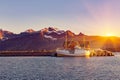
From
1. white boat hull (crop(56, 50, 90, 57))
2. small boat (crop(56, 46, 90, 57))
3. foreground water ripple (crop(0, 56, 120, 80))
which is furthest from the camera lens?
small boat (crop(56, 46, 90, 57))

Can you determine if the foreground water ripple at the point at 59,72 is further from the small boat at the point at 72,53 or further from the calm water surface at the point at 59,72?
the small boat at the point at 72,53

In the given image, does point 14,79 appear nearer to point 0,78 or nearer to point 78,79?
point 0,78

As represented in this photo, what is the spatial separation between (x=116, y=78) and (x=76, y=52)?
119 metres

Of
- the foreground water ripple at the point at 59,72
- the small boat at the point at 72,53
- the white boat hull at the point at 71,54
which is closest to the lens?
the foreground water ripple at the point at 59,72

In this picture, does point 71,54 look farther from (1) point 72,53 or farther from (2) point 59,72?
(2) point 59,72

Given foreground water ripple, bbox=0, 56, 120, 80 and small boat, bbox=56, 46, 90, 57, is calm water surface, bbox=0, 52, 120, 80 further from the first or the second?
small boat, bbox=56, 46, 90, 57

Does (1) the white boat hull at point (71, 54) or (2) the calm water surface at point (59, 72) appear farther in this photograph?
(1) the white boat hull at point (71, 54)

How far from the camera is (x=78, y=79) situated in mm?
65062

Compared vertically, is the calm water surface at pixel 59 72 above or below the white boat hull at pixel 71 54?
below

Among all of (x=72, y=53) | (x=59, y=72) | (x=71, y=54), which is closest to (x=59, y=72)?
(x=59, y=72)

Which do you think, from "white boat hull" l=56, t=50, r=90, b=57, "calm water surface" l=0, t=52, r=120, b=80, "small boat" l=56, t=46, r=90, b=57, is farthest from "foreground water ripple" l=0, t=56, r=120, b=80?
"small boat" l=56, t=46, r=90, b=57

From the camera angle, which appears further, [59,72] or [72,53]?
[72,53]

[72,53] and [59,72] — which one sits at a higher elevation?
[72,53]

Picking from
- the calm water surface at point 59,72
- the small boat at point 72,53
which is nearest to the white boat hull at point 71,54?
the small boat at point 72,53
